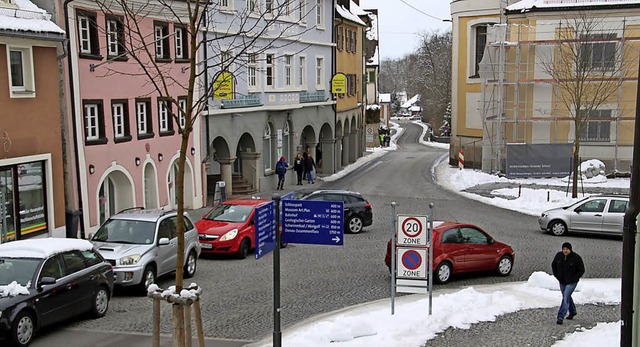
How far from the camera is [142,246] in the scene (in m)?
16.3

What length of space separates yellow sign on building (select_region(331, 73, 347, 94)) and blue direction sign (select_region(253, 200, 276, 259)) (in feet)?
111

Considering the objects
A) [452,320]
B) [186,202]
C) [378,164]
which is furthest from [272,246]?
[378,164]

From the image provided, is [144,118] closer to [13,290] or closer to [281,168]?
[281,168]

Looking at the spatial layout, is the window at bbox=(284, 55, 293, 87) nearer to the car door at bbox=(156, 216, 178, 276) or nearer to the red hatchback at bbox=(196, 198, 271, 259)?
the red hatchback at bbox=(196, 198, 271, 259)

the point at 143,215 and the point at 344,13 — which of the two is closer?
the point at 143,215

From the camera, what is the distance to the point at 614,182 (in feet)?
118

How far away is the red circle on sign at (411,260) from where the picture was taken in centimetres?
1341

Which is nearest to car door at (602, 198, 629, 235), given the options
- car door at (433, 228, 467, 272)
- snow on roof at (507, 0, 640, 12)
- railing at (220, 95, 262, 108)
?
car door at (433, 228, 467, 272)

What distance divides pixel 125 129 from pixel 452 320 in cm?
1520

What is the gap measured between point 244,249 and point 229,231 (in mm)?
659

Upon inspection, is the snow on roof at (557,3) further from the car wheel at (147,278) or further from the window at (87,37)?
the car wheel at (147,278)

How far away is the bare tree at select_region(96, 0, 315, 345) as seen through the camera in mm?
9258

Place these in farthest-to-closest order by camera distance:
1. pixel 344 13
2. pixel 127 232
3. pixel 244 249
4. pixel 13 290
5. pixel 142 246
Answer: pixel 344 13, pixel 244 249, pixel 127 232, pixel 142 246, pixel 13 290

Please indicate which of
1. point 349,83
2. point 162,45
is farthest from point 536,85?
point 162,45
